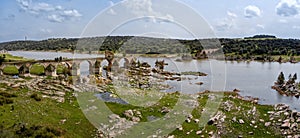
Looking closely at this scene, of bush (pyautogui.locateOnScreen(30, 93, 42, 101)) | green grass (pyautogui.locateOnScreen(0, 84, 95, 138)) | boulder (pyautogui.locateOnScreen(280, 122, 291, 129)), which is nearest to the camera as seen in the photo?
green grass (pyautogui.locateOnScreen(0, 84, 95, 138))

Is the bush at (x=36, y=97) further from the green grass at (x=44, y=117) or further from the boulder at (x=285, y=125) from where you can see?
the boulder at (x=285, y=125)

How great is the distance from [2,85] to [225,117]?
33260mm

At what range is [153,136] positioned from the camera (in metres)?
27.8

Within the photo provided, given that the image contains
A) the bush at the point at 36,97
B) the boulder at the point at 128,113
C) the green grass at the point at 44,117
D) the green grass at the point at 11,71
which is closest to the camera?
the green grass at the point at 44,117

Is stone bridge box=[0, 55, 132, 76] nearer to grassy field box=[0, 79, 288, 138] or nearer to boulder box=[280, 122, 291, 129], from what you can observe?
grassy field box=[0, 79, 288, 138]

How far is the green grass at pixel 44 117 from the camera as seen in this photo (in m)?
26.4

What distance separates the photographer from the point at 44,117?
100.0ft

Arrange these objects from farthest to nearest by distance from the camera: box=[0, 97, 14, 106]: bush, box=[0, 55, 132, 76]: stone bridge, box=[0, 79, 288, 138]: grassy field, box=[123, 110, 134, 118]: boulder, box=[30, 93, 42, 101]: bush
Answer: box=[0, 55, 132, 76]: stone bridge, box=[30, 93, 42, 101]: bush, box=[123, 110, 134, 118]: boulder, box=[0, 97, 14, 106]: bush, box=[0, 79, 288, 138]: grassy field

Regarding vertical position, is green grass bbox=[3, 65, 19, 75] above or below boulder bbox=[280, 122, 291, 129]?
above

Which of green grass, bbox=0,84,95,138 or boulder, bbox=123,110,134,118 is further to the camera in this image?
boulder, bbox=123,110,134,118

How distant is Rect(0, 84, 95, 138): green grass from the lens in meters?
26.4

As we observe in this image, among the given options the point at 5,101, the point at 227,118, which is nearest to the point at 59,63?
the point at 5,101

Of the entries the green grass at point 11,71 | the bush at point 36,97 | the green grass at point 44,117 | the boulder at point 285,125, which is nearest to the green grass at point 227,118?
the boulder at point 285,125

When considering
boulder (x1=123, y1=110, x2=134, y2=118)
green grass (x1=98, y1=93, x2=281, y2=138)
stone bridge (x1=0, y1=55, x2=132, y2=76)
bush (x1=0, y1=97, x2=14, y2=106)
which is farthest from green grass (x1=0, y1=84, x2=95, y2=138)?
stone bridge (x1=0, y1=55, x2=132, y2=76)
